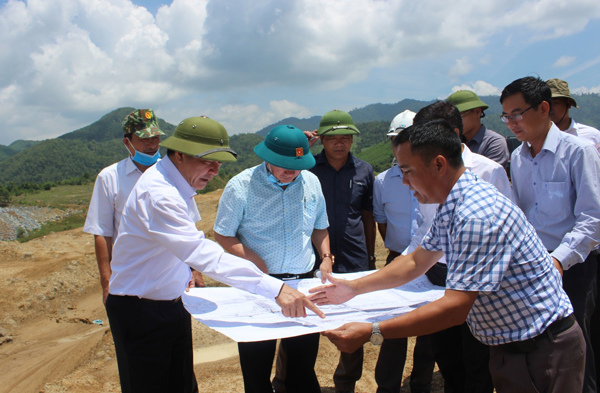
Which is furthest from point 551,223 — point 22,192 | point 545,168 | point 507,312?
point 22,192

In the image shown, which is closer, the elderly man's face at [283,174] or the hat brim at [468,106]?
the elderly man's face at [283,174]

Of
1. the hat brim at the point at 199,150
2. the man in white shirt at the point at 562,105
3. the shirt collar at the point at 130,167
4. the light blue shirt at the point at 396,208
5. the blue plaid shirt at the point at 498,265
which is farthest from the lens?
the man in white shirt at the point at 562,105

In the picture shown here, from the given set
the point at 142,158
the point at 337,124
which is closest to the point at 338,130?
the point at 337,124

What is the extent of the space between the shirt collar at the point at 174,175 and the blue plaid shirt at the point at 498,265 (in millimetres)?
1430

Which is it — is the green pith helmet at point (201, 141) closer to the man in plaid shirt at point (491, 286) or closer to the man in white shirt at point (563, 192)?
the man in plaid shirt at point (491, 286)

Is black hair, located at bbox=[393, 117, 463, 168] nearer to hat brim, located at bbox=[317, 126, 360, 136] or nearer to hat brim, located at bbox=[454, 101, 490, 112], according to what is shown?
hat brim, located at bbox=[317, 126, 360, 136]

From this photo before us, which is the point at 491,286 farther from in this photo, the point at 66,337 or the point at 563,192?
the point at 66,337

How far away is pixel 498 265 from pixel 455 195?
0.35m

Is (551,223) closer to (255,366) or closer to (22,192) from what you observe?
(255,366)

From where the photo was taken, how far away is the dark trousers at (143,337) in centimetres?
246

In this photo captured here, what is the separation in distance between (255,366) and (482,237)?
1.69 metres

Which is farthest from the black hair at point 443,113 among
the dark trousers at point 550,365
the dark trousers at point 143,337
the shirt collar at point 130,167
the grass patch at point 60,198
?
the grass patch at point 60,198

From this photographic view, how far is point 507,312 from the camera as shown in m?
1.85

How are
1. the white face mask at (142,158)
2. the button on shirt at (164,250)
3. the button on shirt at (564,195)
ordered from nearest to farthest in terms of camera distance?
the button on shirt at (164,250), the button on shirt at (564,195), the white face mask at (142,158)
